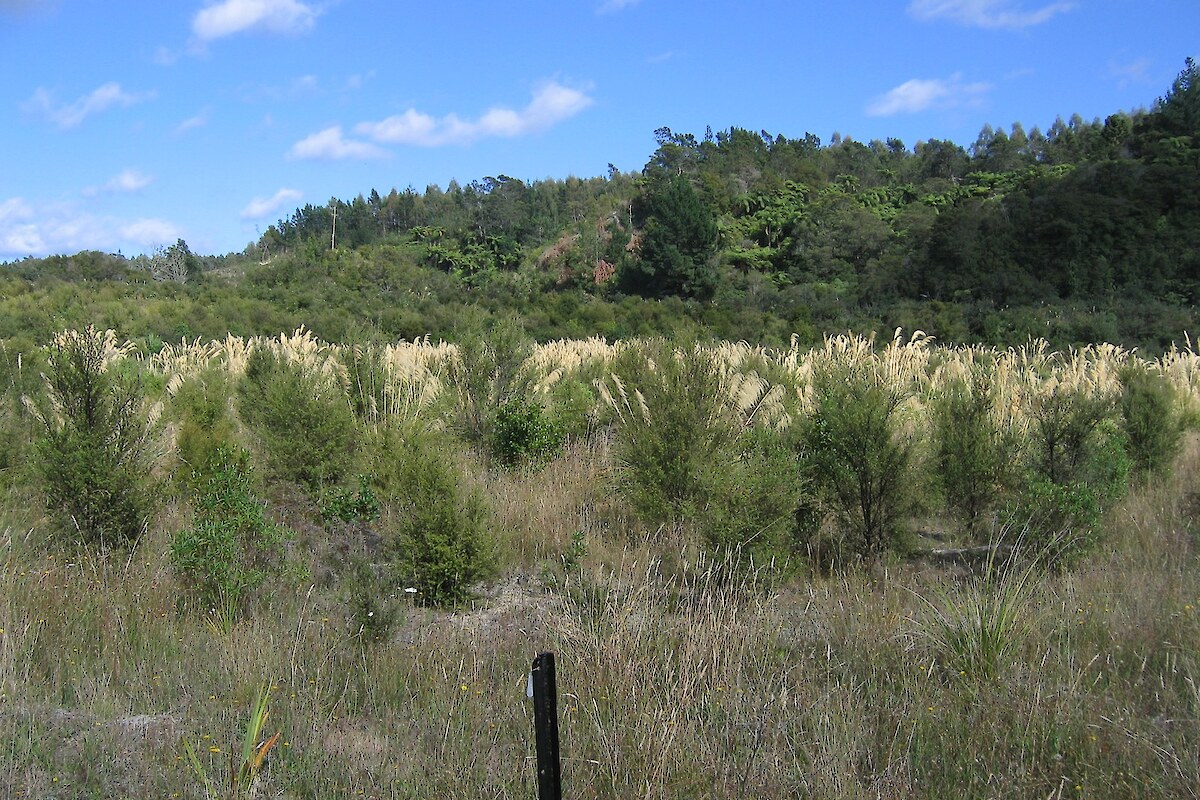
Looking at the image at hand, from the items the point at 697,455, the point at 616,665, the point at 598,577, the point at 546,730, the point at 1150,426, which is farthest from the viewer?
the point at 1150,426

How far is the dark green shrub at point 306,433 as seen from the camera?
788 cm

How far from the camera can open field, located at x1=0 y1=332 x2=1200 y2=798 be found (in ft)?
11.1

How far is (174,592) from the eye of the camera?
16.8 feet

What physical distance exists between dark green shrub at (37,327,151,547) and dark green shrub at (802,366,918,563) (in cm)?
464

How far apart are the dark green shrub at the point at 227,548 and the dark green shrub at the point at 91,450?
47 cm

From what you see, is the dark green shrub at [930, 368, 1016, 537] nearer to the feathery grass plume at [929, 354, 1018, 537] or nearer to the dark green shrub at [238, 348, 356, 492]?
the feathery grass plume at [929, 354, 1018, 537]

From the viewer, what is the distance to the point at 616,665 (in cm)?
387

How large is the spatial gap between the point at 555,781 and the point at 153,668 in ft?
8.83

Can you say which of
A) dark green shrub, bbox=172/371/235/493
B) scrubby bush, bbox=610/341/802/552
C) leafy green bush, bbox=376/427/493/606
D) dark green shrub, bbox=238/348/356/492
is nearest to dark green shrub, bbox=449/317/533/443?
dark green shrub, bbox=238/348/356/492

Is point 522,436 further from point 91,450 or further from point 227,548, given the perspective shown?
point 227,548

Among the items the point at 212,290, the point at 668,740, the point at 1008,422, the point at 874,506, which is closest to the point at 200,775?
the point at 668,740

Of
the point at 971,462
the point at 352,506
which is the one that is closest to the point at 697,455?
the point at 971,462

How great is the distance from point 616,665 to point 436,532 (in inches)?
86.3

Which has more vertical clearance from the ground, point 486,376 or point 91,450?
point 486,376
